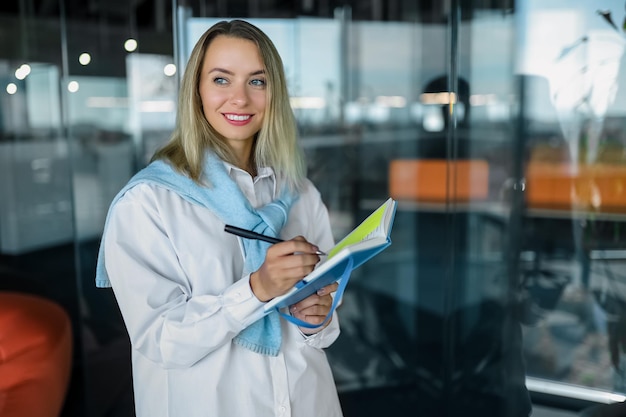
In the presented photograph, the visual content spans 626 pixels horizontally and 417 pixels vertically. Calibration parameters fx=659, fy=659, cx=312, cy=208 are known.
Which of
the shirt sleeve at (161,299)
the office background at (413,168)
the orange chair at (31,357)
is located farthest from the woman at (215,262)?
the office background at (413,168)

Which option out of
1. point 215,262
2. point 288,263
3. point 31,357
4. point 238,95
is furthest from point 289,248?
point 31,357

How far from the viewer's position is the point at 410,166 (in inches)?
160

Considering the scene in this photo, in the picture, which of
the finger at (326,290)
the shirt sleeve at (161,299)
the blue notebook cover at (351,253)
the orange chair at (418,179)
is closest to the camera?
the blue notebook cover at (351,253)

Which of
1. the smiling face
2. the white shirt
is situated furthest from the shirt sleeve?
the smiling face

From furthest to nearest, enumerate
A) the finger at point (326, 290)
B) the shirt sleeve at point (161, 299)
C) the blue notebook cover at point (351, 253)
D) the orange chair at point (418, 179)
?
the orange chair at point (418, 179)
the finger at point (326, 290)
the shirt sleeve at point (161, 299)
the blue notebook cover at point (351, 253)

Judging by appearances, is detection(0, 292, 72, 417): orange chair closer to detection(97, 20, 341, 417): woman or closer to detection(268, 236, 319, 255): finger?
detection(97, 20, 341, 417): woman

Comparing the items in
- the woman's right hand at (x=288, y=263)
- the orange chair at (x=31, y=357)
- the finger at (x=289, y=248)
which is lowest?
the orange chair at (x=31, y=357)

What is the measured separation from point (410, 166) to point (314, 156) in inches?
23.4

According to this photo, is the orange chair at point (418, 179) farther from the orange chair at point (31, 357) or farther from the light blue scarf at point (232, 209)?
the light blue scarf at point (232, 209)

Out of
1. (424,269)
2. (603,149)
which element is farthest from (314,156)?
(603,149)

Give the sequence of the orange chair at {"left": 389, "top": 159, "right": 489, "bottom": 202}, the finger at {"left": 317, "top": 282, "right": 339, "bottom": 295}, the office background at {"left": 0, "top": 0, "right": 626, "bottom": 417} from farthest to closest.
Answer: the orange chair at {"left": 389, "top": 159, "right": 489, "bottom": 202}, the office background at {"left": 0, "top": 0, "right": 626, "bottom": 417}, the finger at {"left": 317, "top": 282, "right": 339, "bottom": 295}

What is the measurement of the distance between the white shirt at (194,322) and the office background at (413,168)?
2072 millimetres

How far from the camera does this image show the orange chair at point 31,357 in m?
2.37

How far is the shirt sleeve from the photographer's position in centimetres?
123
